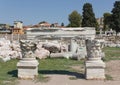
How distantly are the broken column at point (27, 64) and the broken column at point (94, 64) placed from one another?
1.66 metres

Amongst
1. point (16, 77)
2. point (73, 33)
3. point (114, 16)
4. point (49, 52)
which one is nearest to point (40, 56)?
point (49, 52)

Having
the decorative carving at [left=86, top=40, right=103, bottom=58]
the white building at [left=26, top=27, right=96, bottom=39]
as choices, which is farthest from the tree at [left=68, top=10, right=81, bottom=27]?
the decorative carving at [left=86, top=40, right=103, bottom=58]

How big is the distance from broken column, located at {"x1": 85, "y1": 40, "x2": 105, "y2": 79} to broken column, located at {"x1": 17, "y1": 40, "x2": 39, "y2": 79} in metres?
1.66

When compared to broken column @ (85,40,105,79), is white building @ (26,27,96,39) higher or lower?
higher

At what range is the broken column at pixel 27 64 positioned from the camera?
1020 cm

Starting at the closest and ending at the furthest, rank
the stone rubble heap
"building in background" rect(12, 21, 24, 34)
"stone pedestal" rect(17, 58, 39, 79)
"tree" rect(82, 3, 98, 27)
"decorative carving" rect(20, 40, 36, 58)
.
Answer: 1. "stone pedestal" rect(17, 58, 39, 79)
2. "decorative carving" rect(20, 40, 36, 58)
3. the stone rubble heap
4. "building in background" rect(12, 21, 24, 34)
5. "tree" rect(82, 3, 98, 27)

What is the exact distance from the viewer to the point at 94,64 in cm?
1012

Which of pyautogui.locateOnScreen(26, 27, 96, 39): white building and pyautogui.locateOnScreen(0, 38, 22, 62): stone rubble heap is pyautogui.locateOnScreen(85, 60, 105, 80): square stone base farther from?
pyautogui.locateOnScreen(26, 27, 96, 39): white building

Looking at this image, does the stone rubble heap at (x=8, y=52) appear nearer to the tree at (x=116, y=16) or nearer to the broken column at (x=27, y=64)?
the broken column at (x=27, y=64)

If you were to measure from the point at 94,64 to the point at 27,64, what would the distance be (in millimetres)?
2089

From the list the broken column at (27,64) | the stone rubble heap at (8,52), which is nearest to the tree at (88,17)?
the stone rubble heap at (8,52)

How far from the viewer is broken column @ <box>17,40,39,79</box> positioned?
1020 cm

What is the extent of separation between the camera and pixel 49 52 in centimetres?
1759

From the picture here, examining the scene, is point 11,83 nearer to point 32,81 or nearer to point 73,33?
point 32,81
